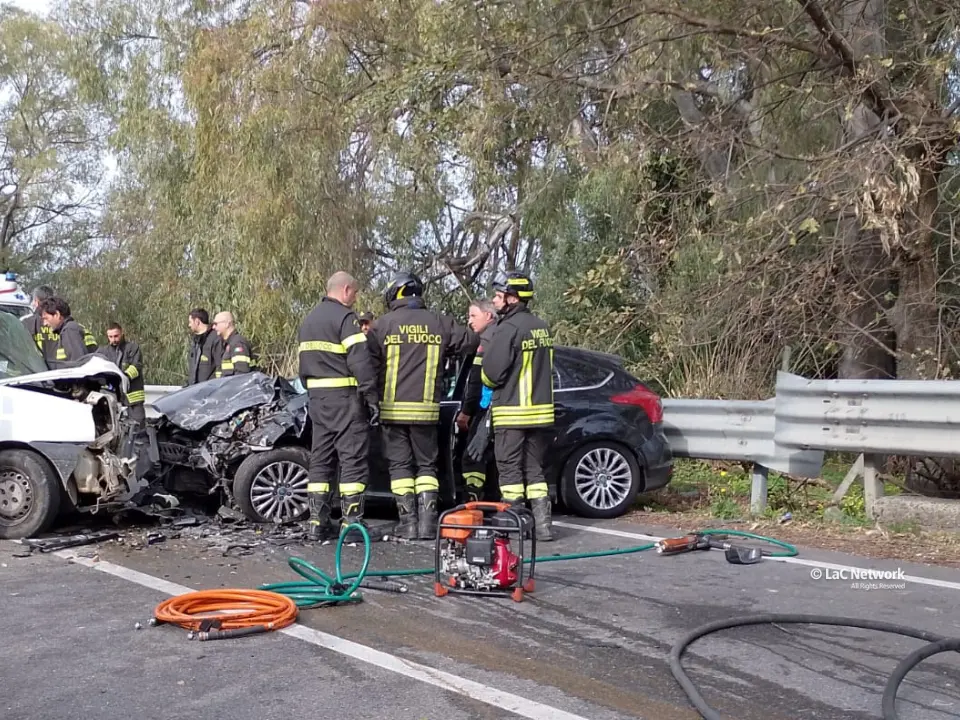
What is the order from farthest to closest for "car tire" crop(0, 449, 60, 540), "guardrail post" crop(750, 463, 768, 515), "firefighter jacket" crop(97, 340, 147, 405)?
"firefighter jacket" crop(97, 340, 147, 405)
"guardrail post" crop(750, 463, 768, 515)
"car tire" crop(0, 449, 60, 540)

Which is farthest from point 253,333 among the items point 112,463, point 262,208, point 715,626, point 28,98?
point 28,98

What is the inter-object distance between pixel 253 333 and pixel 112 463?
301 inches

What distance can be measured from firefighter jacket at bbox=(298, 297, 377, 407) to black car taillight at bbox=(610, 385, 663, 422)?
7.18ft

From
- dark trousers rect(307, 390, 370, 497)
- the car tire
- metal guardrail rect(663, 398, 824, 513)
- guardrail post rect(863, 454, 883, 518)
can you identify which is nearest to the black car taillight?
metal guardrail rect(663, 398, 824, 513)

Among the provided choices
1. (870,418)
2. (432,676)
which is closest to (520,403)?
(870,418)

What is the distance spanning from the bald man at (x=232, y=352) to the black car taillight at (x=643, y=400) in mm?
3985

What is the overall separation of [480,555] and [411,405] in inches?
83.1

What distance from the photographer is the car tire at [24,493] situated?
6855 millimetres

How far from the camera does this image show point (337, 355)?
7027 millimetres

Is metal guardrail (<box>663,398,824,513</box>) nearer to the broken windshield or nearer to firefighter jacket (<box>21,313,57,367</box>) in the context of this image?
the broken windshield

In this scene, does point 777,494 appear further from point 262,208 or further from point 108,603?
point 262,208

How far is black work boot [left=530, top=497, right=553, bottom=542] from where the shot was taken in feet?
23.0

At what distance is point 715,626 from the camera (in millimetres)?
4688

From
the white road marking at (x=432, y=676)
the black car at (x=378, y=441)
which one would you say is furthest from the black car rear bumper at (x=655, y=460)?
the white road marking at (x=432, y=676)
